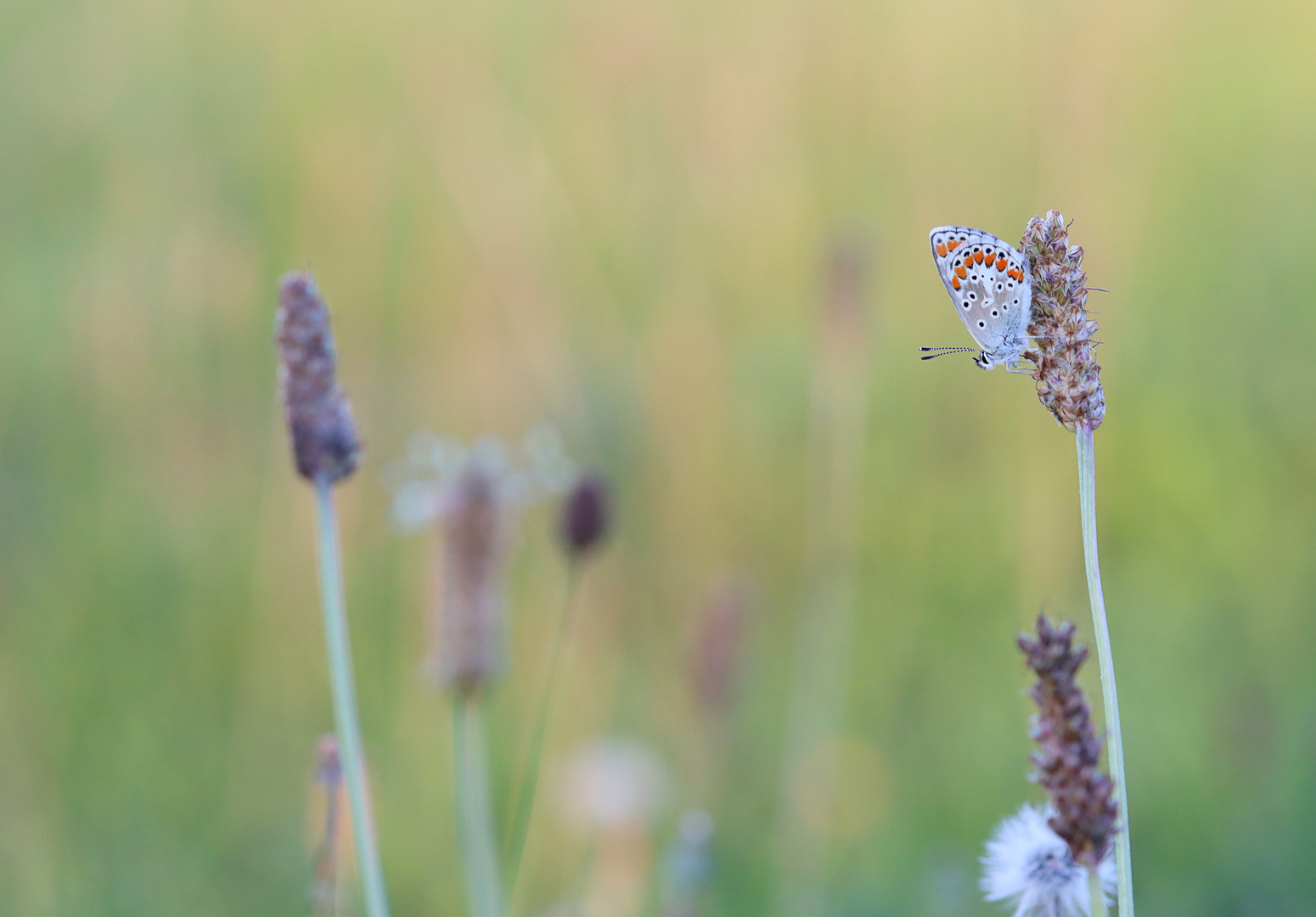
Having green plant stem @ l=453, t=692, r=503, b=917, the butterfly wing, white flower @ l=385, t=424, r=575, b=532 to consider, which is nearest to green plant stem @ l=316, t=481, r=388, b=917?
green plant stem @ l=453, t=692, r=503, b=917

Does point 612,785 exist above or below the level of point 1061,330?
above

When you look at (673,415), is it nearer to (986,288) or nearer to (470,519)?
(470,519)

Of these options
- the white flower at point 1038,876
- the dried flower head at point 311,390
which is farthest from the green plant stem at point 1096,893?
the dried flower head at point 311,390

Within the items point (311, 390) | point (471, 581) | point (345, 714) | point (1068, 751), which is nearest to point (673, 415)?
point (471, 581)

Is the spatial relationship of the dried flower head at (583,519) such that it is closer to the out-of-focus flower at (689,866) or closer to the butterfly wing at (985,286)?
the out-of-focus flower at (689,866)

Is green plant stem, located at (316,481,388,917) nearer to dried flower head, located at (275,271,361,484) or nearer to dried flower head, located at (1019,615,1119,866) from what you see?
dried flower head, located at (275,271,361,484)

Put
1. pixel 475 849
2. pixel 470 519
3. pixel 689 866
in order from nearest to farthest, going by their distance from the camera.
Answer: pixel 475 849
pixel 689 866
pixel 470 519
